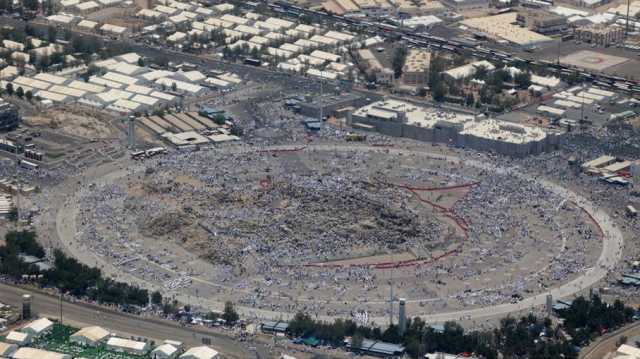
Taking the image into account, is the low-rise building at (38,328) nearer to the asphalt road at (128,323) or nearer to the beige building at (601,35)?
the asphalt road at (128,323)

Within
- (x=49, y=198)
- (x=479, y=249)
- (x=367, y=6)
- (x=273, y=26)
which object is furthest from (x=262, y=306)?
(x=367, y=6)

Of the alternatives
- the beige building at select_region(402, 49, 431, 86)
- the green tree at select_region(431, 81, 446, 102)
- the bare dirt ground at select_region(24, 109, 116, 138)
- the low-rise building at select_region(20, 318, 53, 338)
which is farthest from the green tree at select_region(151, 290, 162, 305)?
the beige building at select_region(402, 49, 431, 86)

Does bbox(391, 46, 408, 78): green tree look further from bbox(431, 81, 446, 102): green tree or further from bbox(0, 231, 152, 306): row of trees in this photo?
bbox(0, 231, 152, 306): row of trees

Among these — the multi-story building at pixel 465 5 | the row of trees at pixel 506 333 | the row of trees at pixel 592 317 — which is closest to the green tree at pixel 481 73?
the multi-story building at pixel 465 5

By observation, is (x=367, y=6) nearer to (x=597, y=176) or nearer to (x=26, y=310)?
(x=597, y=176)

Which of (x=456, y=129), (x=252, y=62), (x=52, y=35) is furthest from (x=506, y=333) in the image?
(x=52, y=35)

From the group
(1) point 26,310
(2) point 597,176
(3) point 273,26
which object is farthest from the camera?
(3) point 273,26
